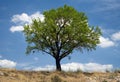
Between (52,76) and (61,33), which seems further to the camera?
(61,33)

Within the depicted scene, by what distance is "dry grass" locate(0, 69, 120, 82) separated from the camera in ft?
132

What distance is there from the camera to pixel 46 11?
62.7 m

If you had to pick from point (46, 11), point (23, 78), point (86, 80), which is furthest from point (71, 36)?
point (23, 78)

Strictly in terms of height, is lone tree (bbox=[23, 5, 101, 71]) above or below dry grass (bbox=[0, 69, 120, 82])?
above

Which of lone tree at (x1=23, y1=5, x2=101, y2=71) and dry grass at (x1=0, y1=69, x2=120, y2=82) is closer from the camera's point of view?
dry grass at (x1=0, y1=69, x2=120, y2=82)

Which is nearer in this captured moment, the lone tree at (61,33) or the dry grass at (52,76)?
the dry grass at (52,76)

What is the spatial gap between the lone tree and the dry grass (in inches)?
461

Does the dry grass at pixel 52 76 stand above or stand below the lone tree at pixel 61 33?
below

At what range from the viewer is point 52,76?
43.7 m

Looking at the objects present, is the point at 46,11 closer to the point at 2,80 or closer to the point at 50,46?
the point at 50,46

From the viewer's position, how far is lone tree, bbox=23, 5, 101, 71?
197ft

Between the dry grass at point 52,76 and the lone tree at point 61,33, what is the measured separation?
11722 mm

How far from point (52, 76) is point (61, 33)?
57.7ft

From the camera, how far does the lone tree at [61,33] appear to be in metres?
60.1
